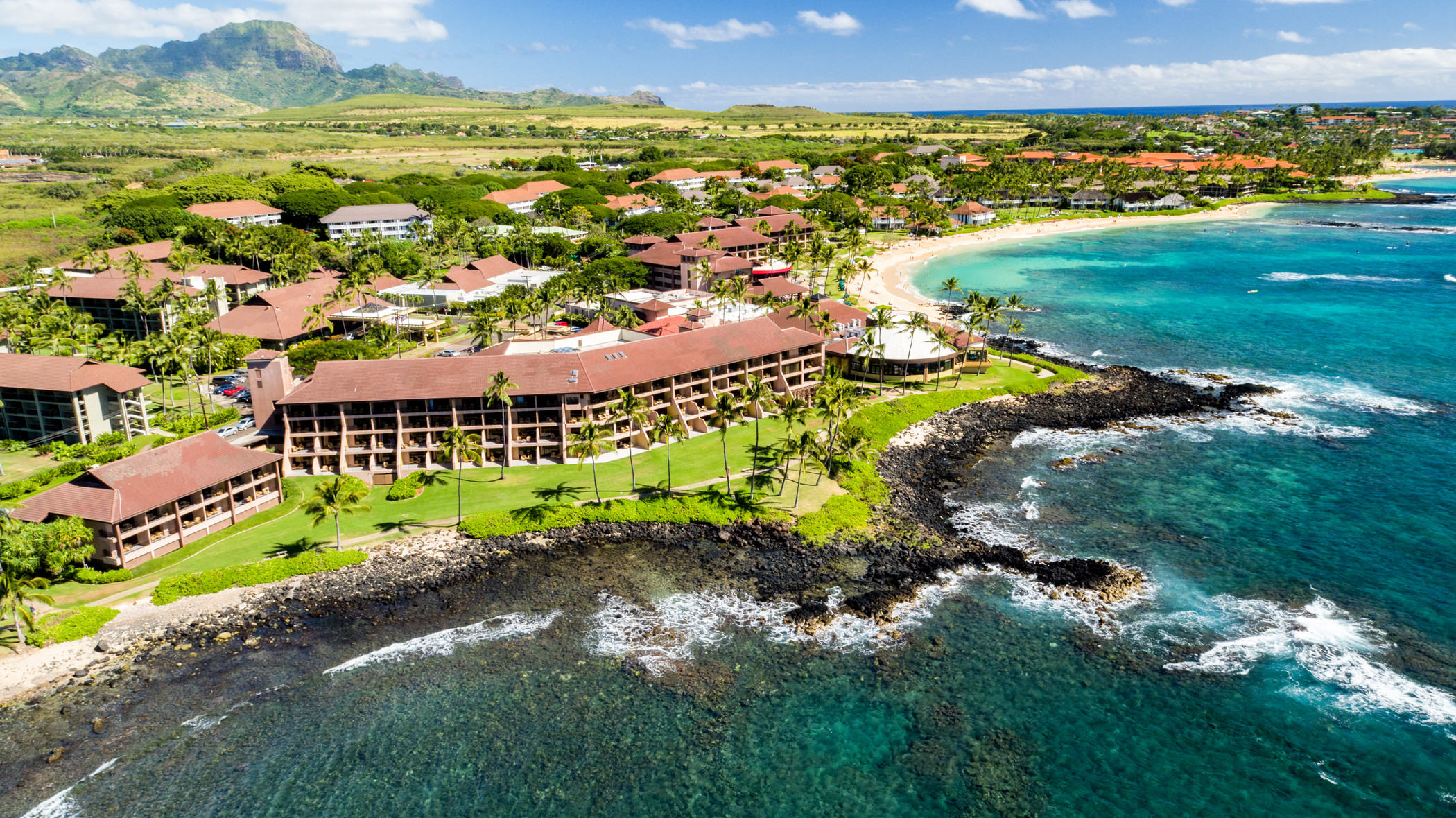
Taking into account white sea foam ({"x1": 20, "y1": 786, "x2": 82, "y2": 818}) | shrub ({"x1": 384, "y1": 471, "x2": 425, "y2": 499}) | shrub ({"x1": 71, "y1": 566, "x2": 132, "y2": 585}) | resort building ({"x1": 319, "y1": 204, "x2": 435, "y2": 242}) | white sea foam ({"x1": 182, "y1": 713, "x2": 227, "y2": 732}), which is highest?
resort building ({"x1": 319, "y1": 204, "x2": 435, "y2": 242})

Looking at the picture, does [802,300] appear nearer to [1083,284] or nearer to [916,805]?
[916,805]

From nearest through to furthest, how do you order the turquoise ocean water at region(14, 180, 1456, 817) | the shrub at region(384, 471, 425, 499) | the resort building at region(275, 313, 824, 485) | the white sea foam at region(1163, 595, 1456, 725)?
1. the turquoise ocean water at region(14, 180, 1456, 817)
2. the white sea foam at region(1163, 595, 1456, 725)
3. the shrub at region(384, 471, 425, 499)
4. the resort building at region(275, 313, 824, 485)

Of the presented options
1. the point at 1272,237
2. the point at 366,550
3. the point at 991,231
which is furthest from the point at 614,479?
the point at 1272,237

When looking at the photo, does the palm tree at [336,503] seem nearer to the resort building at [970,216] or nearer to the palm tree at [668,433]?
Answer: the palm tree at [668,433]

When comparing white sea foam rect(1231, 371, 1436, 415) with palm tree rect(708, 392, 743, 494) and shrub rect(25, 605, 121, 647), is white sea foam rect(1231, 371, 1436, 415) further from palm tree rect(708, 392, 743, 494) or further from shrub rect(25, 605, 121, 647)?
shrub rect(25, 605, 121, 647)

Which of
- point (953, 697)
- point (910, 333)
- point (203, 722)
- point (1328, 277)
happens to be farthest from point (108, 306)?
point (1328, 277)

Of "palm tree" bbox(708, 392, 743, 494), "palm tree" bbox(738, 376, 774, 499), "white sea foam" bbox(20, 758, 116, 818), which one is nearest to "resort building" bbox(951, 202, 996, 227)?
"palm tree" bbox(738, 376, 774, 499)

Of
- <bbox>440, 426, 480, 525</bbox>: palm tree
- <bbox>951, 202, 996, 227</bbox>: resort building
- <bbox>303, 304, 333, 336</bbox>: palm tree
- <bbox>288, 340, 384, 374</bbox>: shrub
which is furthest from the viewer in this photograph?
<bbox>951, 202, 996, 227</bbox>: resort building

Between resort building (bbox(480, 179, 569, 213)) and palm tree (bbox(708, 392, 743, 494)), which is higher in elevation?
resort building (bbox(480, 179, 569, 213))

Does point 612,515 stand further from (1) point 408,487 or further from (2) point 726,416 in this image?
(1) point 408,487
